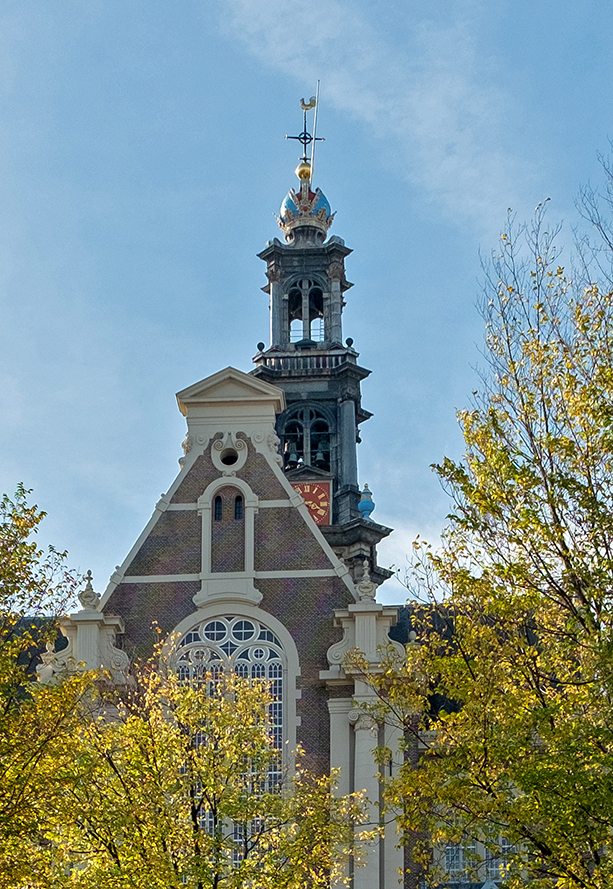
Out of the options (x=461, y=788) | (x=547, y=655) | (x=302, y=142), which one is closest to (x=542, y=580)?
(x=547, y=655)

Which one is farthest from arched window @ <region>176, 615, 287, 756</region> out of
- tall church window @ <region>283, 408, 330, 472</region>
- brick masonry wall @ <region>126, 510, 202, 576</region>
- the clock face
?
tall church window @ <region>283, 408, 330, 472</region>

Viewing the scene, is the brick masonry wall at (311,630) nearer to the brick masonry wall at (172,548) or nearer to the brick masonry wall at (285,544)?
the brick masonry wall at (285,544)

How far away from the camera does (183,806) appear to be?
90.0 ft

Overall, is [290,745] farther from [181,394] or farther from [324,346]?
[324,346]

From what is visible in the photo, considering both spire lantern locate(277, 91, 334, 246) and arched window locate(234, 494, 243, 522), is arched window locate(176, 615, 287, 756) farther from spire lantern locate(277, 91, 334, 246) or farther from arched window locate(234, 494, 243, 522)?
spire lantern locate(277, 91, 334, 246)

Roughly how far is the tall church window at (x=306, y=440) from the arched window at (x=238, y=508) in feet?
124

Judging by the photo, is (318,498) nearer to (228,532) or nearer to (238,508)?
(238,508)

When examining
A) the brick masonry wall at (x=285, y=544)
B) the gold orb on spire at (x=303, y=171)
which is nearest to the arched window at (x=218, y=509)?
the brick masonry wall at (x=285, y=544)

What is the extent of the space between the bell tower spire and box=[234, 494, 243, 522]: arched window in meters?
33.4

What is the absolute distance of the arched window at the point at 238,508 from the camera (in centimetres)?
3938

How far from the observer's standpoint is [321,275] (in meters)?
81.8

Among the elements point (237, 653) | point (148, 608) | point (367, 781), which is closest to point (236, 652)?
point (237, 653)

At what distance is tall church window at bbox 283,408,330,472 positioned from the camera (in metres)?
77.6

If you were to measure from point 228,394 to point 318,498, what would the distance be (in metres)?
32.9
